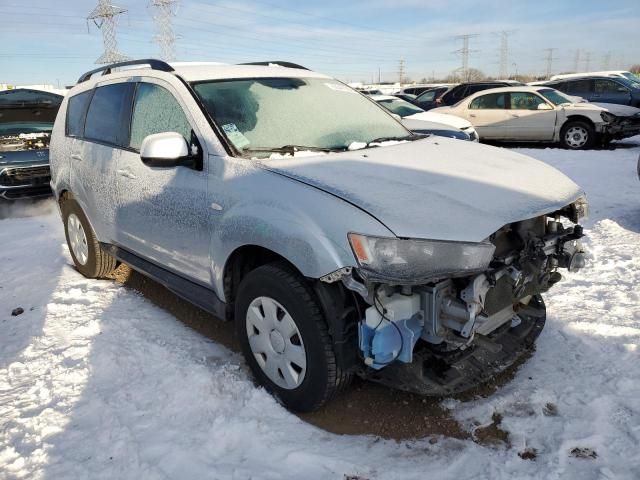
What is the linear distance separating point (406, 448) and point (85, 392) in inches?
70.8

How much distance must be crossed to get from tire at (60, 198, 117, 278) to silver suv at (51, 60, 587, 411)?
2.35 feet

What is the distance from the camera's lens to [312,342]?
96.4 inches

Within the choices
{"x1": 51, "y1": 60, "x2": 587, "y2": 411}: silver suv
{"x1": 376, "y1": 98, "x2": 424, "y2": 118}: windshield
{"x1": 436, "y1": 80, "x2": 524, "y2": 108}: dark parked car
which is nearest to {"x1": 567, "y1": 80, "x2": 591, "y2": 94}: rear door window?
{"x1": 436, "y1": 80, "x2": 524, "y2": 108}: dark parked car

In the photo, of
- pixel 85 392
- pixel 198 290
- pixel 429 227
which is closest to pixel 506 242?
pixel 429 227

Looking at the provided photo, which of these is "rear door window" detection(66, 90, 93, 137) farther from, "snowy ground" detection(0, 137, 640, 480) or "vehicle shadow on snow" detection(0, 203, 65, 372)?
"snowy ground" detection(0, 137, 640, 480)

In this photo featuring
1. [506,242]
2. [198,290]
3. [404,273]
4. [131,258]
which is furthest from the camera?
[131,258]

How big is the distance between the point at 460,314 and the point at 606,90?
47.2ft

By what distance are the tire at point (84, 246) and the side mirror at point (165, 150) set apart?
71.5 inches

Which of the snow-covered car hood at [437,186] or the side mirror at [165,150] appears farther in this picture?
the side mirror at [165,150]

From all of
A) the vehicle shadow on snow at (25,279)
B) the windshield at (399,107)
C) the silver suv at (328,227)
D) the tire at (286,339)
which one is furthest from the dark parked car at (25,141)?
the windshield at (399,107)

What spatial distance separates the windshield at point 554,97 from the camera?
12.1 meters

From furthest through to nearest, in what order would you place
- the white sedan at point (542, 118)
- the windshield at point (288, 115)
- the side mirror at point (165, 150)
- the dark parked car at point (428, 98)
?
the dark parked car at point (428, 98), the white sedan at point (542, 118), the windshield at point (288, 115), the side mirror at point (165, 150)

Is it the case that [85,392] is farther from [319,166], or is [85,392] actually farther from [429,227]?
[429,227]

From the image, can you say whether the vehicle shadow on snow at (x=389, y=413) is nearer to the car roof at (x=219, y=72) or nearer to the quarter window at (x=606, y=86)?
the car roof at (x=219, y=72)
